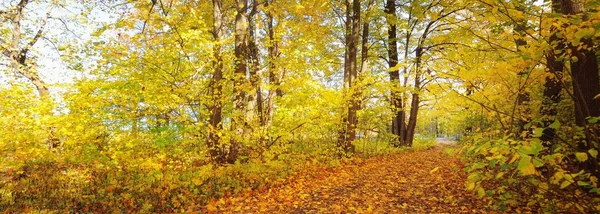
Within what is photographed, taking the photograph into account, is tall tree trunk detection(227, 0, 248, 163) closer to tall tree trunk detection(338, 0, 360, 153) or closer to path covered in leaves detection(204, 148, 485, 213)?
path covered in leaves detection(204, 148, 485, 213)

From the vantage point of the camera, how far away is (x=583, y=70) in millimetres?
3969

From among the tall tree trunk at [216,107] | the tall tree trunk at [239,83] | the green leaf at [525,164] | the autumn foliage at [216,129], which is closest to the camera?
the green leaf at [525,164]

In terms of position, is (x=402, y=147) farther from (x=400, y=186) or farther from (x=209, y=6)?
(x=209, y=6)

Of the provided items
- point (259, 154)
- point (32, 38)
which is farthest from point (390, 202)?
point (32, 38)

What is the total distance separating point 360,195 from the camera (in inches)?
244

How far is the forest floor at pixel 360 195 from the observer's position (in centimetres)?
536

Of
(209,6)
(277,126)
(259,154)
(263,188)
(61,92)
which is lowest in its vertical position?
(263,188)

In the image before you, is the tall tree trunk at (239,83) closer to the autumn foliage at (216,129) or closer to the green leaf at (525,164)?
the autumn foliage at (216,129)

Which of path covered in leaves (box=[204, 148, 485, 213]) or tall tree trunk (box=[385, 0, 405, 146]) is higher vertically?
tall tree trunk (box=[385, 0, 405, 146])

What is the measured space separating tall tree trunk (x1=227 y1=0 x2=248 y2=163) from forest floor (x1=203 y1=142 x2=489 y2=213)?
183cm

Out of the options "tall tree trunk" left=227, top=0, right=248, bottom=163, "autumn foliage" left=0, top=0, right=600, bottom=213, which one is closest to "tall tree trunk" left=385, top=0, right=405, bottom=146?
"autumn foliage" left=0, top=0, right=600, bottom=213

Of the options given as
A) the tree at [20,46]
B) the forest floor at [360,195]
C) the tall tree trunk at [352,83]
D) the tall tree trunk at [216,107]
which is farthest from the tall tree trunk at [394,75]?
the tree at [20,46]

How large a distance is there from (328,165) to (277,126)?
7.45 ft

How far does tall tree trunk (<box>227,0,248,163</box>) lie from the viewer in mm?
7734
